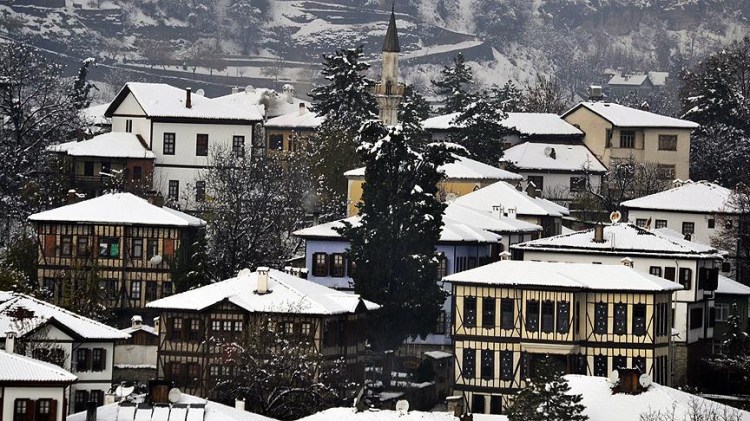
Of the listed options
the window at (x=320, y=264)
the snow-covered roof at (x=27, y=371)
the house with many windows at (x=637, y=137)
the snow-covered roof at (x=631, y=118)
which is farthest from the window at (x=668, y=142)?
the snow-covered roof at (x=27, y=371)

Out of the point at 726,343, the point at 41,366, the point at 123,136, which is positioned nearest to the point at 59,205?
the point at 123,136

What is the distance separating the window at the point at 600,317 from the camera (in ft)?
251

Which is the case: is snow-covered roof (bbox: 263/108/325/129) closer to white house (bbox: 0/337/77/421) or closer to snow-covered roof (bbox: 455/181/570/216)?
snow-covered roof (bbox: 455/181/570/216)

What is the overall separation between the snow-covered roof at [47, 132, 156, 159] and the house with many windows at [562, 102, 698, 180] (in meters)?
23.0

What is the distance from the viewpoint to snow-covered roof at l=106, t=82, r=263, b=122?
350ft

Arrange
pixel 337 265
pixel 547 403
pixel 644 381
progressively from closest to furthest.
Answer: pixel 547 403, pixel 644 381, pixel 337 265

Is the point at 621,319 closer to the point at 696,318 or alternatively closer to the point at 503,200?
the point at 696,318

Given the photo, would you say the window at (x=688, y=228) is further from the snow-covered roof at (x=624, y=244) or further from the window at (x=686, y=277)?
the window at (x=686, y=277)

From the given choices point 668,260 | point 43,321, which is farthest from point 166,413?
point 668,260

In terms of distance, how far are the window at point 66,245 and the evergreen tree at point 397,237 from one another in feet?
35.8

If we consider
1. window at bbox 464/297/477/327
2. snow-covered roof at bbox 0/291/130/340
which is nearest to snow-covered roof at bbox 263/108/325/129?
window at bbox 464/297/477/327

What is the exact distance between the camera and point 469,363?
7638 cm

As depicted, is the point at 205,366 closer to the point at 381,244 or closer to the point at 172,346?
the point at 172,346

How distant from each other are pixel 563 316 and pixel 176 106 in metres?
34.7
